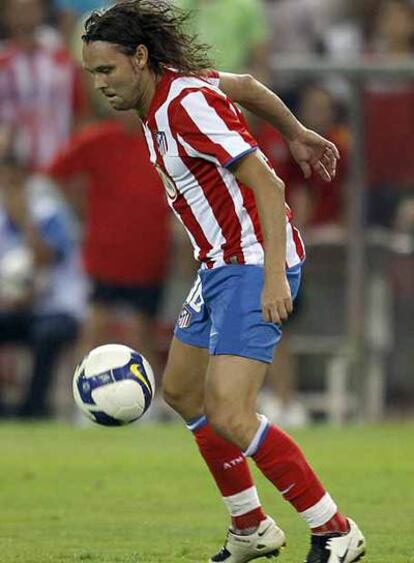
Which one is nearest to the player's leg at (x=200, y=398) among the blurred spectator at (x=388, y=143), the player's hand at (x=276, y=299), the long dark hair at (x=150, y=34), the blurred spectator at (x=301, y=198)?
the player's hand at (x=276, y=299)

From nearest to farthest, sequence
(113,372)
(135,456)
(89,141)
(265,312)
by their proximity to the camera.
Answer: (265,312) → (113,372) → (135,456) → (89,141)

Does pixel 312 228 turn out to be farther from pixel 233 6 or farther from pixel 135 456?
pixel 135 456

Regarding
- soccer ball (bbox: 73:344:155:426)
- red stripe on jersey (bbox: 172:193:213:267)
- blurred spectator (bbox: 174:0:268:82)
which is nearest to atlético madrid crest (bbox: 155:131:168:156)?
red stripe on jersey (bbox: 172:193:213:267)

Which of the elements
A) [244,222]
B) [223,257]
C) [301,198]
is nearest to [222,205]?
[244,222]

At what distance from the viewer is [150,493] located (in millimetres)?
9977

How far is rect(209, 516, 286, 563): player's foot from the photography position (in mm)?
7145

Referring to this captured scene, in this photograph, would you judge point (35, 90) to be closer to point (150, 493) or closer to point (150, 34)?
point (150, 493)

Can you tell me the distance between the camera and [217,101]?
6.85 meters

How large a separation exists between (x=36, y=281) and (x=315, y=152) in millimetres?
7909

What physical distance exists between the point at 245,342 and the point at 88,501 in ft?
10.1

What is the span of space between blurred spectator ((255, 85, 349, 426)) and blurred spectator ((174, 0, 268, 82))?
1.79 feet

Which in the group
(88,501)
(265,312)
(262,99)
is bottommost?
(88,501)

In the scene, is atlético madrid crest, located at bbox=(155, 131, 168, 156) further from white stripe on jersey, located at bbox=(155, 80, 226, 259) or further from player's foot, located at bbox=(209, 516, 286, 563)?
player's foot, located at bbox=(209, 516, 286, 563)

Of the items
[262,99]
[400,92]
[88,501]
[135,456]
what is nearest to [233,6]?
[400,92]
